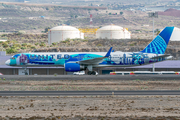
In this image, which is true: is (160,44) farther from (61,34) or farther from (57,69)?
(61,34)

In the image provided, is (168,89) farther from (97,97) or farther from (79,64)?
(79,64)

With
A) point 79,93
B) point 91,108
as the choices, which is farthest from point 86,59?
point 91,108

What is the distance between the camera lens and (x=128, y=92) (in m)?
27.0

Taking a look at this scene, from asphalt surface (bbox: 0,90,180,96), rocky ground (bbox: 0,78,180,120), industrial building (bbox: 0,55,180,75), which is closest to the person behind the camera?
rocky ground (bbox: 0,78,180,120)

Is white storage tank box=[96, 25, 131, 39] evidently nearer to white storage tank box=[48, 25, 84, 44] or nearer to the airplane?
white storage tank box=[48, 25, 84, 44]

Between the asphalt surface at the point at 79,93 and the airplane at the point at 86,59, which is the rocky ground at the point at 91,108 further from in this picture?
the airplane at the point at 86,59

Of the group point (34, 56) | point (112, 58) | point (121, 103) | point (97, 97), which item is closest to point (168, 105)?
point (121, 103)

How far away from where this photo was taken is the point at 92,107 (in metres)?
20.7

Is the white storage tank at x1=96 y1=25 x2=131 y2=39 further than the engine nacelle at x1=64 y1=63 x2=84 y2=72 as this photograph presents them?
Yes

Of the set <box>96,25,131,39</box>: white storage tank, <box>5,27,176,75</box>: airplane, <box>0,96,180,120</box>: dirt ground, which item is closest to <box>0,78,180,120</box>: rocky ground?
<box>0,96,180,120</box>: dirt ground

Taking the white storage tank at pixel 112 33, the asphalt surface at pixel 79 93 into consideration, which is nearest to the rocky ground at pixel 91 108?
the asphalt surface at pixel 79 93

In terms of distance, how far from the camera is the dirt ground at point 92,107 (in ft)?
→ 60.1

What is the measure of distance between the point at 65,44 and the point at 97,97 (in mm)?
78641

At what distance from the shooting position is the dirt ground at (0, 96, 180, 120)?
721 inches
